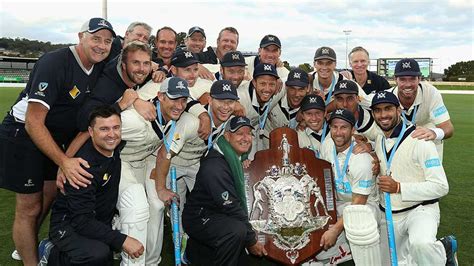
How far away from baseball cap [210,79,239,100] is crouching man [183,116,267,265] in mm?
293

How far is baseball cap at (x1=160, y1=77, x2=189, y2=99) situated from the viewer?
4160 millimetres

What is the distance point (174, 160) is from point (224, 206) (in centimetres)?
125

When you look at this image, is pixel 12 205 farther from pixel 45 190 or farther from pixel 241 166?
pixel 241 166

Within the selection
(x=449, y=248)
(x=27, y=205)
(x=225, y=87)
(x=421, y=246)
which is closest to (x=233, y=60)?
(x=225, y=87)

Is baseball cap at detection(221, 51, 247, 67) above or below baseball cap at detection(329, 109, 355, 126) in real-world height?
above

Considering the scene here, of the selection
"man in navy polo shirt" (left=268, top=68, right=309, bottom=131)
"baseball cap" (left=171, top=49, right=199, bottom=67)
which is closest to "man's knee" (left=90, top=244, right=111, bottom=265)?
"baseball cap" (left=171, top=49, right=199, bottom=67)

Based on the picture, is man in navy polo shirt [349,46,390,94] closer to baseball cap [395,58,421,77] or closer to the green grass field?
baseball cap [395,58,421,77]

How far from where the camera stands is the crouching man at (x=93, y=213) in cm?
345

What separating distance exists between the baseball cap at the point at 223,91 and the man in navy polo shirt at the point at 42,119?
1.13m

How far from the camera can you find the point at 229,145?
427cm

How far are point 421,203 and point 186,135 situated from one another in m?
2.32

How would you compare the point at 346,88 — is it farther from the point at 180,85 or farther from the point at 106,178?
the point at 106,178

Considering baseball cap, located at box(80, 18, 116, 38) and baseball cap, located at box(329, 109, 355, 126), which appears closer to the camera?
baseball cap, located at box(80, 18, 116, 38)

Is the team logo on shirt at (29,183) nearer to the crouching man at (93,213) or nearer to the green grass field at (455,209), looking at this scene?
the crouching man at (93,213)
